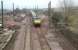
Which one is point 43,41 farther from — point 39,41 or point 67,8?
point 67,8

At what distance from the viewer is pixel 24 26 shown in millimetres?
6488

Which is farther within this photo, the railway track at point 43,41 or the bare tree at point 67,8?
the railway track at point 43,41

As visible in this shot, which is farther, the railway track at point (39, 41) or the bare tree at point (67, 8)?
the railway track at point (39, 41)

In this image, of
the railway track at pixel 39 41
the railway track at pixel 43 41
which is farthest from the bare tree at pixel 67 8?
the railway track at pixel 43 41

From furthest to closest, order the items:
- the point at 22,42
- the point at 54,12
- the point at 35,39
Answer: the point at 35,39
the point at 22,42
the point at 54,12

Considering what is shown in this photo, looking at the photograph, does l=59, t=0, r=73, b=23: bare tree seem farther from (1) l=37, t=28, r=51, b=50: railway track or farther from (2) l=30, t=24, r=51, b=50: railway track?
(1) l=37, t=28, r=51, b=50: railway track

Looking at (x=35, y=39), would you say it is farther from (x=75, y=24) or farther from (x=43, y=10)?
(x=75, y=24)

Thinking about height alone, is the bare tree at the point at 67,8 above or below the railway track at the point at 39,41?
above

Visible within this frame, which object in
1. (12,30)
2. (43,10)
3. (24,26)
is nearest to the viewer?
(43,10)

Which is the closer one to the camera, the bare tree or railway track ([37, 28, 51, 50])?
the bare tree

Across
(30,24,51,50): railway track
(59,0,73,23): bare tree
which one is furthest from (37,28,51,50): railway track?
(59,0,73,23): bare tree

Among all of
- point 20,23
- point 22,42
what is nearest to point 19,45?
point 22,42

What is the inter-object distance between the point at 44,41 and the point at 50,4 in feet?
4.28

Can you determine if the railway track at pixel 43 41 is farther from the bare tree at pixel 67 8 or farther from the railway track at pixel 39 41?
the bare tree at pixel 67 8
